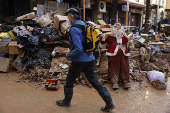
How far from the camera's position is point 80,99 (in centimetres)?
353

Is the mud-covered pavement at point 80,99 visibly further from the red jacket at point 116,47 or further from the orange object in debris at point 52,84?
the red jacket at point 116,47

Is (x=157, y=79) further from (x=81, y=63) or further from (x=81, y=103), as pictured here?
(x=81, y=63)

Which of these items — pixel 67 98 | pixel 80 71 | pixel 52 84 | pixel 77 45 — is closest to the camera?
pixel 77 45

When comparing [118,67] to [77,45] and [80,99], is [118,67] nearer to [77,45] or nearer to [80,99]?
[80,99]

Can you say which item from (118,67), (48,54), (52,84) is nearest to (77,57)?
(52,84)

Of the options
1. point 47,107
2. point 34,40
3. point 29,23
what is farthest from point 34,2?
point 47,107

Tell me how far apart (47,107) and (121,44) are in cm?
241

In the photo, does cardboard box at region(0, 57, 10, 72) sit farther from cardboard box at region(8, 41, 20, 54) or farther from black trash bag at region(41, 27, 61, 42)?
black trash bag at region(41, 27, 61, 42)

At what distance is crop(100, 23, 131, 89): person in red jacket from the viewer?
13.4 feet

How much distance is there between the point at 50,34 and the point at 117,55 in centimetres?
267

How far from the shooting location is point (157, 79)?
441 centimetres

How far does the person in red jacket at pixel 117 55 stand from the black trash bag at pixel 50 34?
6.72 feet

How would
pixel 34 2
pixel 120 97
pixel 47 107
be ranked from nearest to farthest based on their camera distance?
1. pixel 47 107
2. pixel 120 97
3. pixel 34 2

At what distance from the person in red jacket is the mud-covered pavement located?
0.32 metres
